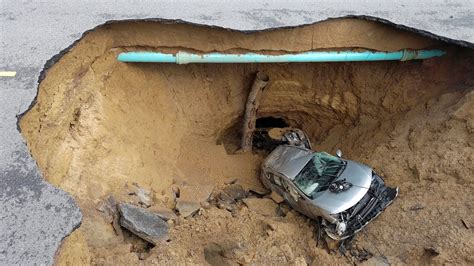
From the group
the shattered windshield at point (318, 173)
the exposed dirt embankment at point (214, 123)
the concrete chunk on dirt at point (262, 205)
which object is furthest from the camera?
the concrete chunk on dirt at point (262, 205)

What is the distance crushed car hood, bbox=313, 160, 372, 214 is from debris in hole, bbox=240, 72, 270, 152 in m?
2.63

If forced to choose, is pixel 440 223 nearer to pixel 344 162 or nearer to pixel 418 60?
pixel 344 162

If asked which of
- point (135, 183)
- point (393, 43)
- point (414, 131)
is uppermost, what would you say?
point (393, 43)

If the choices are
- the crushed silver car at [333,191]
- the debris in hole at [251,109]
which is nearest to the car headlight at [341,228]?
the crushed silver car at [333,191]

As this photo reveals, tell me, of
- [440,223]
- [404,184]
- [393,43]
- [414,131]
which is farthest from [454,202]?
[393,43]

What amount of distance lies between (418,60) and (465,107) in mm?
1436

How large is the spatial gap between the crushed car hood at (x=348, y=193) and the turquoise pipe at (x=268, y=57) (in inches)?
77.9

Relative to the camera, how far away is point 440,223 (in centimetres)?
624

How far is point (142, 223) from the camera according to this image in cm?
611

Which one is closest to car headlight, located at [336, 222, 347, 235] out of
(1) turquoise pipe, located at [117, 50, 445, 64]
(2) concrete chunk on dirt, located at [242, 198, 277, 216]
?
(2) concrete chunk on dirt, located at [242, 198, 277, 216]

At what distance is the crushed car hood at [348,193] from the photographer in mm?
6820

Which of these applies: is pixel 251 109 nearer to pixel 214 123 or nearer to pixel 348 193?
pixel 214 123

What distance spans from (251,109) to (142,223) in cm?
400

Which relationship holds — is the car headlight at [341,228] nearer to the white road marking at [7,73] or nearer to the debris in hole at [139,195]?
the debris in hole at [139,195]
